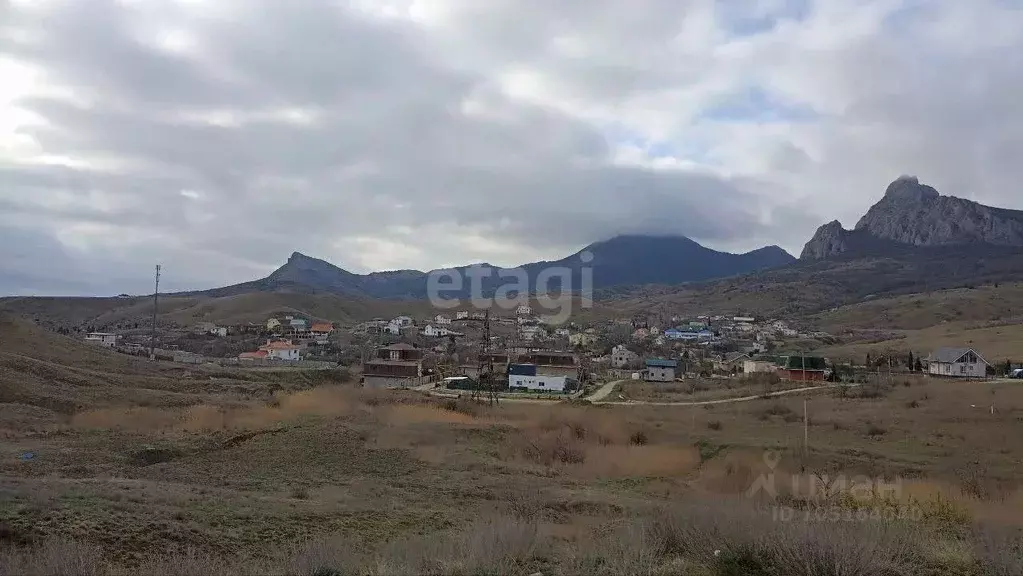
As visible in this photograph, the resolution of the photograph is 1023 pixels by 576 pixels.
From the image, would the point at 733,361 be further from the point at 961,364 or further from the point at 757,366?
the point at 961,364

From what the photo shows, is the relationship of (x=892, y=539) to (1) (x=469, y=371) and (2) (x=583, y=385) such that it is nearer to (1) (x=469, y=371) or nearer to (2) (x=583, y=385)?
(2) (x=583, y=385)

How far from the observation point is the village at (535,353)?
59625mm

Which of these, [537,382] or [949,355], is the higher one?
[949,355]

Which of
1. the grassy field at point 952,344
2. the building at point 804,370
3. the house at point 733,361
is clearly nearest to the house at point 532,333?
the house at point 733,361

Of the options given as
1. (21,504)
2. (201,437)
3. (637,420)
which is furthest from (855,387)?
(21,504)

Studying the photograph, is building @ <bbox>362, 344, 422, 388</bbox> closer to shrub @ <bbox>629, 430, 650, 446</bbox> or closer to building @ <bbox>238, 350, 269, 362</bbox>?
building @ <bbox>238, 350, 269, 362</bbox>

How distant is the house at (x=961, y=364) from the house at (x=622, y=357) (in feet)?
104

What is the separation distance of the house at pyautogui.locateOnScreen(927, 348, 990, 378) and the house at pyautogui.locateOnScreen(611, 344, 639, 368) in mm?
31666

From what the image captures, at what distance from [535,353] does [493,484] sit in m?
48.2

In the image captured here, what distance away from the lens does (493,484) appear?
1866cm

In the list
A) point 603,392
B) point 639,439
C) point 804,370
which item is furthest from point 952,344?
point 639,439

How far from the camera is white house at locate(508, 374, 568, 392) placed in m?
58.4

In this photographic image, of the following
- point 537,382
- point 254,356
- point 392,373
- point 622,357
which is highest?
point 622,357

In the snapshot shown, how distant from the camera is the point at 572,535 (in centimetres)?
1138
